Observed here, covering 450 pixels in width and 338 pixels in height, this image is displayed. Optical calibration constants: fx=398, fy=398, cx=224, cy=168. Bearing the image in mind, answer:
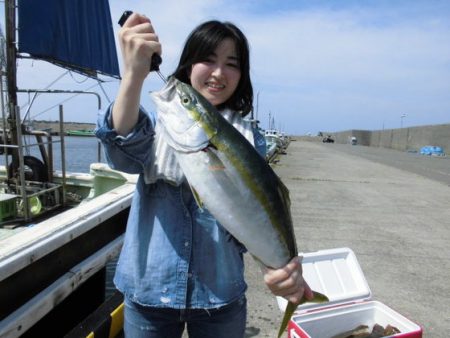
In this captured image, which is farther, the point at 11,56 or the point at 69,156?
the point at 69,156

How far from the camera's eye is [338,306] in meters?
3.38

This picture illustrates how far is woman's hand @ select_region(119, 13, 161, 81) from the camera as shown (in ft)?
4.88

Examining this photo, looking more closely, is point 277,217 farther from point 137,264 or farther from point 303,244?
point 303,244

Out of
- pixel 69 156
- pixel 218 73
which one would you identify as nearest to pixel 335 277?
pixel 218 73

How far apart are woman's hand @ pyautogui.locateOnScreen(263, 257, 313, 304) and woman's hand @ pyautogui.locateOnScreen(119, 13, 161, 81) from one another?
95cm

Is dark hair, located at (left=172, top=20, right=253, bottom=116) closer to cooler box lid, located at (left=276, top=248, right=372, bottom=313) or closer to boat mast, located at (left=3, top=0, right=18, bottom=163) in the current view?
cooler box lid, located at (left=276, top=248, right=372, bottom=313)

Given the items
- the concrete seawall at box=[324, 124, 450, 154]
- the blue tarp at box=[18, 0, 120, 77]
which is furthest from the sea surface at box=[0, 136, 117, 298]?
the concrete seawall at box=[324, 124, 450, 154]

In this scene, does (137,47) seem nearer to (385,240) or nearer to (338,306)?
(338,306)

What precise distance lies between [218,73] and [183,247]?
0.82 meters

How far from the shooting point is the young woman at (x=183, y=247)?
1724 millimetres

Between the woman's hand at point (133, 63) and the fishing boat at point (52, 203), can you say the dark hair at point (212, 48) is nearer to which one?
the woman's hand at point (133, 63)

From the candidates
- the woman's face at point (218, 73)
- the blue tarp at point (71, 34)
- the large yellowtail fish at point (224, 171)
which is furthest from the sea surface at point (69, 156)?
the blue tarp at point (71, 34)

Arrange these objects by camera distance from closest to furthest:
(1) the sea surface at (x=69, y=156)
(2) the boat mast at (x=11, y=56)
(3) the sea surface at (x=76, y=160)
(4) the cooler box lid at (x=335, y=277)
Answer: (4) the cooler box lid at (x=335, y=277)
(3) the sea surface at (x=76, y=160)
(2) the boat mast at (x=11, y=56)
(1) the sea surface at (x=69, y=156)

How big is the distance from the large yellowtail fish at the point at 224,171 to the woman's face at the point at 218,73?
30cm
